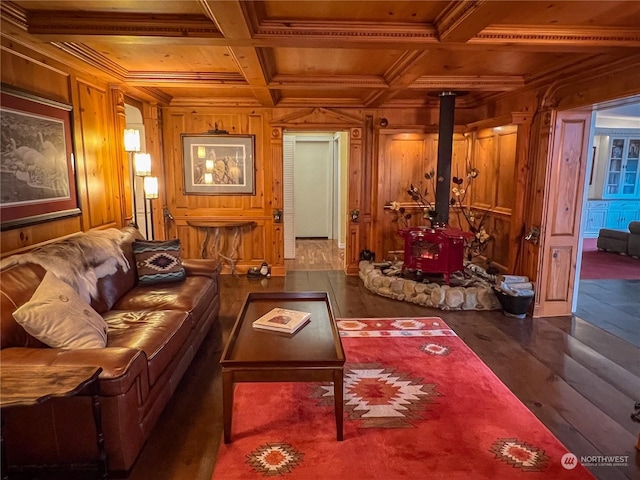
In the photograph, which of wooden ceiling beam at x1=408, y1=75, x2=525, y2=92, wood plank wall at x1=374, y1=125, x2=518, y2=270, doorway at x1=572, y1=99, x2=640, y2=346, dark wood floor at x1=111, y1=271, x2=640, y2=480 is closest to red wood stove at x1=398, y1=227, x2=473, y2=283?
dark wood floor at x1=111, y1=271, x2=640, y2=480

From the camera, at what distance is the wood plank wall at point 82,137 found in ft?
9.27

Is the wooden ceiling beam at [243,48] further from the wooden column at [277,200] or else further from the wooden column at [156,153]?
the wooden column at [156,153]

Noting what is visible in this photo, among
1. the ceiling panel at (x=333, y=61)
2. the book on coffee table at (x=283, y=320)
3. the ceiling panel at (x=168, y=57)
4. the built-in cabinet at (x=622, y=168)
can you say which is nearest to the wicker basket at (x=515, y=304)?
the book on coffee table at (x=283, y=320)

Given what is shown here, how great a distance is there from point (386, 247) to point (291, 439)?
409 centimetres

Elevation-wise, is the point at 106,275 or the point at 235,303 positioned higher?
the point at 106,275

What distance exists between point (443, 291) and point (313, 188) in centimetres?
514

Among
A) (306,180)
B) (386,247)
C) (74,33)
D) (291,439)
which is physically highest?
(74,33)

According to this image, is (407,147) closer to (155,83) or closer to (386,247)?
(386,247)

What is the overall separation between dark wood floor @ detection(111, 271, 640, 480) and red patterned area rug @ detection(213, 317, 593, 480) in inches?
5.5

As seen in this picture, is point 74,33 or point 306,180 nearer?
point 74,33

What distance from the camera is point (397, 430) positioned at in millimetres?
2463

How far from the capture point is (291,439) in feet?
7.80

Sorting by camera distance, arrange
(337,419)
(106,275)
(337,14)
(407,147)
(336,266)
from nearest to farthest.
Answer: (337,419), (337,14), (106,275), (407,147), (336,266)

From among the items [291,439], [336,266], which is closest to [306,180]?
[336,266]
